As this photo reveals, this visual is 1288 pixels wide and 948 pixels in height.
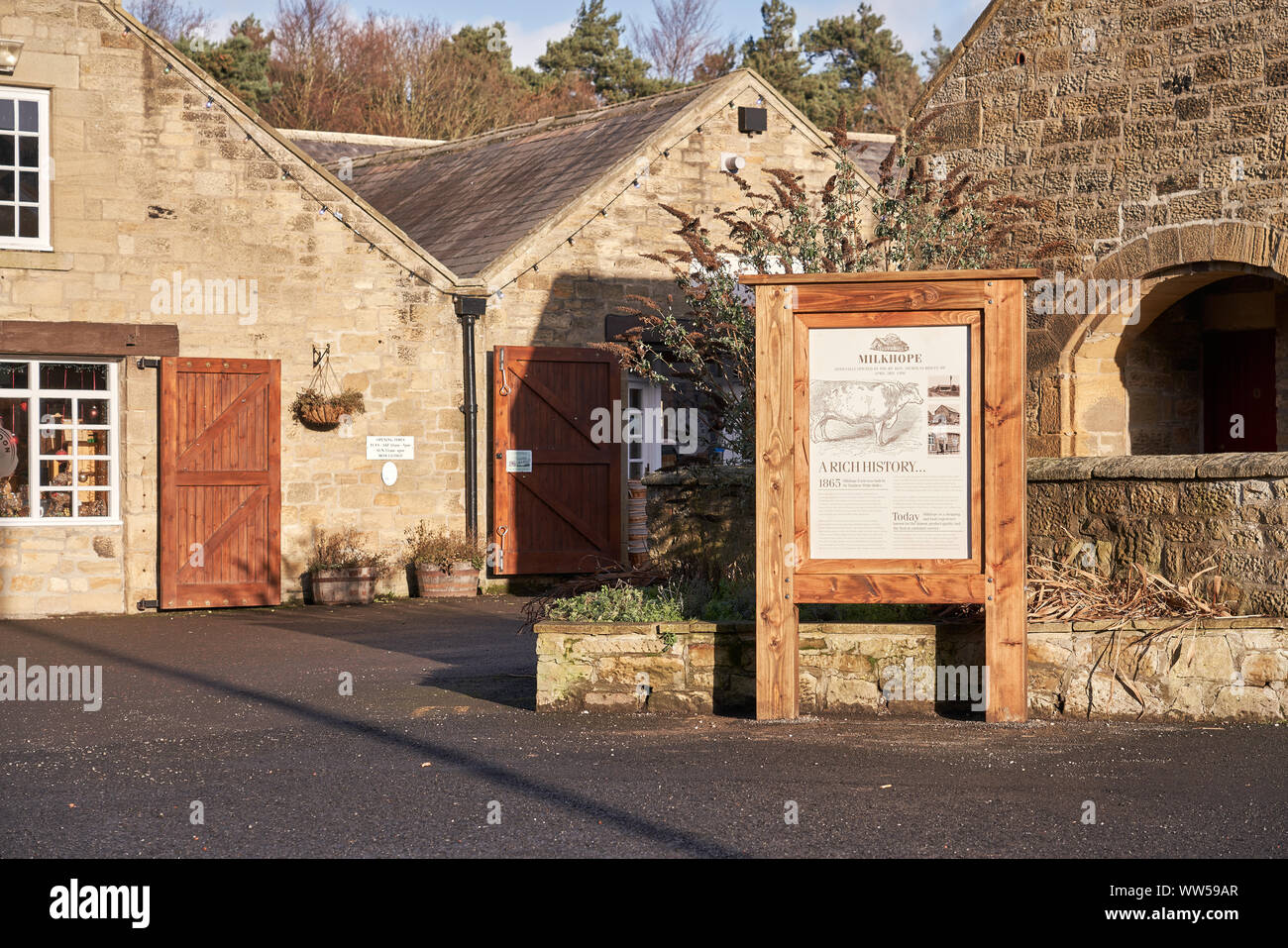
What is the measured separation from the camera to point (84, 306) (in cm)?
1410

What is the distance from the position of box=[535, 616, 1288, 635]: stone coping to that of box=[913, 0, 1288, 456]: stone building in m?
3.54

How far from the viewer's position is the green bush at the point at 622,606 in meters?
8.26

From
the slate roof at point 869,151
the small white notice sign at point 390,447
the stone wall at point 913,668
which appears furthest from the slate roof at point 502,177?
the stone wall at point 913,668

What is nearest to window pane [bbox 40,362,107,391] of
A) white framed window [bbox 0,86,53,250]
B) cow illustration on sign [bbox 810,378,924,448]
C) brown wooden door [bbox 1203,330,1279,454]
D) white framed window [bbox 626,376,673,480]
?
white framed window [bbox 0,86,53,250]

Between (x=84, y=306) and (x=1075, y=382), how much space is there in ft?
29.0

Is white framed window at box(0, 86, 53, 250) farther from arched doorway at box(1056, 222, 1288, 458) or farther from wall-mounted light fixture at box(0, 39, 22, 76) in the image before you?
arched doorway at box(1056, 222, 1288, 458)

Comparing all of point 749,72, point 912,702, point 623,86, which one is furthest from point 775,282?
point 623,86

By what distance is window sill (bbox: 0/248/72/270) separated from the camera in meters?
13.8

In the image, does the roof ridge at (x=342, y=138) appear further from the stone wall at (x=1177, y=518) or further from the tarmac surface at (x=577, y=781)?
the stone wall at (x=1177, y=518)

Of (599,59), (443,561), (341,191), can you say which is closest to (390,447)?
(443,561)

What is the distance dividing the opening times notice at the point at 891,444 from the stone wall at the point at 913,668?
55cm

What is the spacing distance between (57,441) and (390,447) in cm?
314

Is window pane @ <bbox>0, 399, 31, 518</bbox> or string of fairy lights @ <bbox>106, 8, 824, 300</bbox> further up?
string of fairy lights @ <bbox>106, 8, 824, 300</bbox>

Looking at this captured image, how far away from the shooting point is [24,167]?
14.1 m
